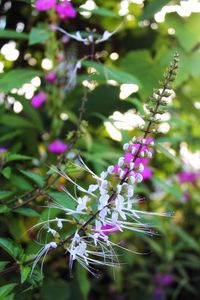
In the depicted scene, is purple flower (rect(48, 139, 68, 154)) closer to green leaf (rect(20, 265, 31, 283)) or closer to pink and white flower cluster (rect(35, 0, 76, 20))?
pink and white flower cluster (rect(35, 0, 76, 20))

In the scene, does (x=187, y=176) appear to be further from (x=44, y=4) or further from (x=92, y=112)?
(x=44, y=4)

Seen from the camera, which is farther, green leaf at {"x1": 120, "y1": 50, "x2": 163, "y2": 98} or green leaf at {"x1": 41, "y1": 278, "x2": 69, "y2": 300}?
green leaf at {"x1": 120, "y1": 50, "x2": 163, "y2": 98}

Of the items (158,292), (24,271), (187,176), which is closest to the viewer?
(24,271)

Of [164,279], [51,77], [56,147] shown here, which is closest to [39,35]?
[51,77]

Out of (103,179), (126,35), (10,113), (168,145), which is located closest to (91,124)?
(10,113)

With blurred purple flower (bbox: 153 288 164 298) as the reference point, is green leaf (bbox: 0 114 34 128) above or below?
above

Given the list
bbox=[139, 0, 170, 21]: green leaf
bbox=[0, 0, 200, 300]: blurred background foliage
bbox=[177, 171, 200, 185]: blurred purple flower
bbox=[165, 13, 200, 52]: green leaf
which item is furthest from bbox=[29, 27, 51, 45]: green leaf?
bbox=[177, 171, 200, 185]: blurred purple flower

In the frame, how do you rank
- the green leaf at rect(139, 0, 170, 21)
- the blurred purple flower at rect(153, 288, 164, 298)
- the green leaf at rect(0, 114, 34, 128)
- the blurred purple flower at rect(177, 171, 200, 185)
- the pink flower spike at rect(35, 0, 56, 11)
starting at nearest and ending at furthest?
the green leaf at rect(139, 0, 170, 21)
the pink flower spike at rect(35, 0, 56, 11)
the green leaf at rect(0, 114, 34, 128)
the blurred purple flower at rect(153, 288, 164, 298)
the blurred purple flower at rect(177, 171, 200, 185)
